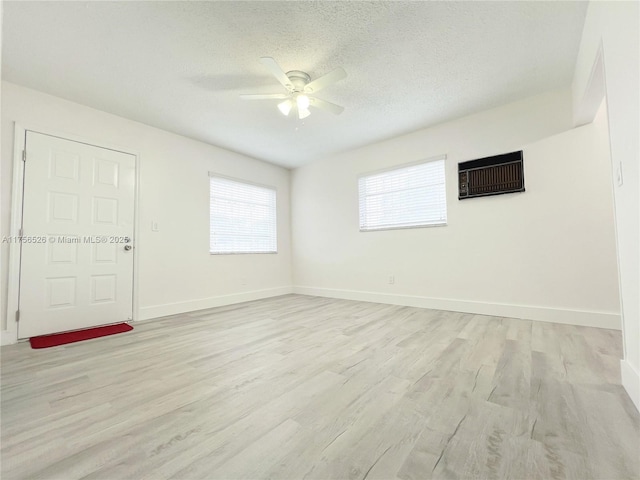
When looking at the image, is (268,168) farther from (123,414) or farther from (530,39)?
(123,414)

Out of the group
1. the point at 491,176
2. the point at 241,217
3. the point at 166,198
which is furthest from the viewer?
the point at 241,217

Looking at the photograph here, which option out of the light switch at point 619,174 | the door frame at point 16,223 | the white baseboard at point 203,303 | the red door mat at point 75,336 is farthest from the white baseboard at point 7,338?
the light switch at point 619,174

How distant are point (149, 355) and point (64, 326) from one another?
1577 mm

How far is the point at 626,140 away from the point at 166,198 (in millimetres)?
4499

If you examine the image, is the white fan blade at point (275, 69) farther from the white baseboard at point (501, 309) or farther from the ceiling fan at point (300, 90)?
the white baseboard at point (501, 309)

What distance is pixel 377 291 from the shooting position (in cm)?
437

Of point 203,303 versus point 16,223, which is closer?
point 16,223

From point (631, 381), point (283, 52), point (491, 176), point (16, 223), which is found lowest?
point (631, 381)

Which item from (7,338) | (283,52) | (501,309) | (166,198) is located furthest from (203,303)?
(501,309)

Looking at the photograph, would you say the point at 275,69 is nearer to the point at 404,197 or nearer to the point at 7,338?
the point at 404,197

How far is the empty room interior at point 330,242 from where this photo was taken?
124 cm

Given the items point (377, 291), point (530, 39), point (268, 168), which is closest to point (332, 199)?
point (268, 168)

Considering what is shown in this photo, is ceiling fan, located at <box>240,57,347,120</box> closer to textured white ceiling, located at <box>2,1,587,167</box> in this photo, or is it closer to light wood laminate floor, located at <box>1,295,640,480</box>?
textured white ceiling, located at <box>2,1,587,167</box>

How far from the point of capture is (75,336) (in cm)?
281
